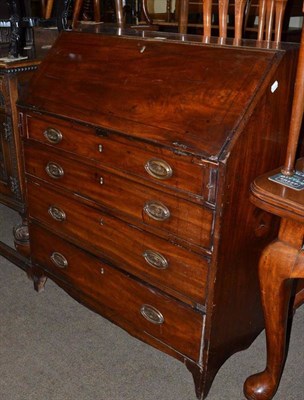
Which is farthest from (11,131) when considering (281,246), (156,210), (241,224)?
(281,246)

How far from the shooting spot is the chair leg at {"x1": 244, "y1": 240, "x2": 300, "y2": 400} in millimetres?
1295

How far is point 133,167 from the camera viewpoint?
1.46 meters

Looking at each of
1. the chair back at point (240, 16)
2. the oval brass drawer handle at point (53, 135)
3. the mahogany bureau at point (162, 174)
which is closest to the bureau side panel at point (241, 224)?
the mahogany bureau at point (162, 174)

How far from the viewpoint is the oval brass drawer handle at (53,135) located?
66.1 inches

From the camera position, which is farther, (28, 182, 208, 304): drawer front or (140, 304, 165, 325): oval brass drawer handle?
(140, 304, 165, 325): oval brass drawer handle

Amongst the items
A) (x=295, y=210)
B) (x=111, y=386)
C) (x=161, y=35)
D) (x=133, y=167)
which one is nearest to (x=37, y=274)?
(x=111, y=386)

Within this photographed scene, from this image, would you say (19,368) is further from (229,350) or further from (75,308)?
(229,350)

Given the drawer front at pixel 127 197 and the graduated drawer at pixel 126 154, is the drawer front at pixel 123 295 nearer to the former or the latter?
the drawer front at pixel 127 197

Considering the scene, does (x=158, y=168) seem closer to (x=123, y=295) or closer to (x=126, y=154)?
(x=126, y=154)

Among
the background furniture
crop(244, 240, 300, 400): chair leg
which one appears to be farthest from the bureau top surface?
crop(244, 240, 300, 400): chair leg

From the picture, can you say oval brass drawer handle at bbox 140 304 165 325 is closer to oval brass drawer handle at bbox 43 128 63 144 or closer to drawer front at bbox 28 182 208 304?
drawer front at bbox 28 182 208 304

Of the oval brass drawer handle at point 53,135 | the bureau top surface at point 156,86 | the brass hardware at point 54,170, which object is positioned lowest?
the brass hardware at point 54,170

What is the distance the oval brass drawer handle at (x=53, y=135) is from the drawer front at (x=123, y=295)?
0.43 meters

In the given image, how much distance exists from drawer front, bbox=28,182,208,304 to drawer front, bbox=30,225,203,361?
54 millimetres
